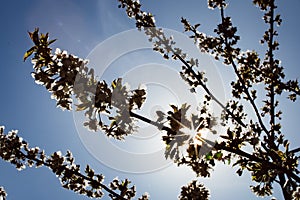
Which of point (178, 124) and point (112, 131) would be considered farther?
point (112, 131)

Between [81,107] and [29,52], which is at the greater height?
[29,52]

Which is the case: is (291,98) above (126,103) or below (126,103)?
above

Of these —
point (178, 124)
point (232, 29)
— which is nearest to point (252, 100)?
point (232, 29)

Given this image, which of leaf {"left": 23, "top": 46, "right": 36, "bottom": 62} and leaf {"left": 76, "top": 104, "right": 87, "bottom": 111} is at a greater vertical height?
leaf {"left": 23, "top": 46, "right": 36, "bottom": 62}

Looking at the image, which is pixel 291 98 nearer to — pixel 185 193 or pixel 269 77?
pixel 269 77

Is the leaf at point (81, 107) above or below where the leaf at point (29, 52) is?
below

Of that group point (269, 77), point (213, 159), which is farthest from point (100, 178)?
point (269, 77)

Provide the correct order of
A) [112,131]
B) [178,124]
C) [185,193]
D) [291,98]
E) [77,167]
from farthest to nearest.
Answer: [291,98] < [77,167] < [185,193] < [112,131] < [178,124]

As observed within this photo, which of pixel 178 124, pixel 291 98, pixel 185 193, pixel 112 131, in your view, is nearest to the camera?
pixel 178 124

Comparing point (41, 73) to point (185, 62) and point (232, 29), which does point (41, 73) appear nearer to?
point (185, 62)

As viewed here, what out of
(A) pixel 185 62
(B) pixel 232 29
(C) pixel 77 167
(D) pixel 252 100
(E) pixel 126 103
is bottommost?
(E) pixel 126 103
